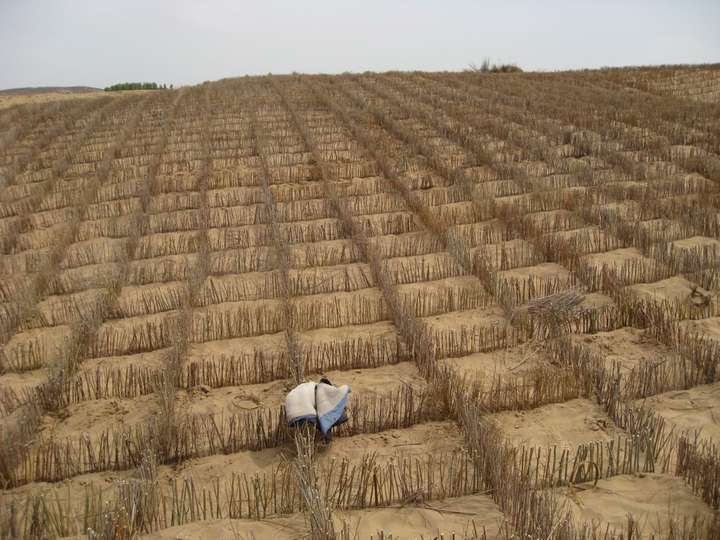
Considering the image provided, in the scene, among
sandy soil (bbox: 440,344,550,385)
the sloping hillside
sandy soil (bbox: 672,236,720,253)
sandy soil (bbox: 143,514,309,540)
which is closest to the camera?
sandy soil (bbox: 143,514,309,540)

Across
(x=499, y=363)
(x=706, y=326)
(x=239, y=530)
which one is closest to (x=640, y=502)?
(x=499, y=363)

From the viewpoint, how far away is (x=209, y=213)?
19.9ft

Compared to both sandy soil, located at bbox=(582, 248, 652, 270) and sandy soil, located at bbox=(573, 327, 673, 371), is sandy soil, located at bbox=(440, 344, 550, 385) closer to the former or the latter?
sandy soil, located at bbox=(573, 327, 673, 371)

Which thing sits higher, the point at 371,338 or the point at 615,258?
the point at 615,258

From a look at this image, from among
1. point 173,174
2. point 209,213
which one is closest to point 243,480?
point 209,213

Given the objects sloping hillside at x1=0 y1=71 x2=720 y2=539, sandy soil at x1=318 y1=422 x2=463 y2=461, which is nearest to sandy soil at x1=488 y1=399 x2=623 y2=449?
sloping hillside at x1=0 y1=71 x2=720 y2=539

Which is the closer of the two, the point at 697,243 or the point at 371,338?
the point at 371,338

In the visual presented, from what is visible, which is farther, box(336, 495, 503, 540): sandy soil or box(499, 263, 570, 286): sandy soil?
box(499, 263, 570, 286): sandy soil

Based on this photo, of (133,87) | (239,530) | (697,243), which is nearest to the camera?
(239,530)

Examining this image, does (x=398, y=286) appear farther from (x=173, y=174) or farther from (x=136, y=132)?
(x=136, y=132)

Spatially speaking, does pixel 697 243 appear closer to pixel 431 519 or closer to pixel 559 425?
pixel 559 425

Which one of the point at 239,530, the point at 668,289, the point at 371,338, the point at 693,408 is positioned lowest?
the point at 239,530

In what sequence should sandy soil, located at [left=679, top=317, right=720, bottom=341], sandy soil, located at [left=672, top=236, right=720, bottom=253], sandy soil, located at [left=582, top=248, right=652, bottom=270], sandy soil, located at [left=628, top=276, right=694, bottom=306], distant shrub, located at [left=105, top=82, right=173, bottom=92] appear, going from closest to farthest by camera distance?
sandy soil, located at [left=679, top=317, right=720, bottom=341]
sandy soil, located at [left=628, top=276, right=694, bottom=306]
sandy soil, located at [left=582, top=248, right=652, bottom=270]
sandy soil, located at [left=672, top=236, right=720, bottom=253]
distant shrub, located at [left=105, top=82, right=173, bottom=92]

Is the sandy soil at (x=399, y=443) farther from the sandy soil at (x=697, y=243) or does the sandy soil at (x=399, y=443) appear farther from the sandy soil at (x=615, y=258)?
the sandy soil at (x=697, y=243)
